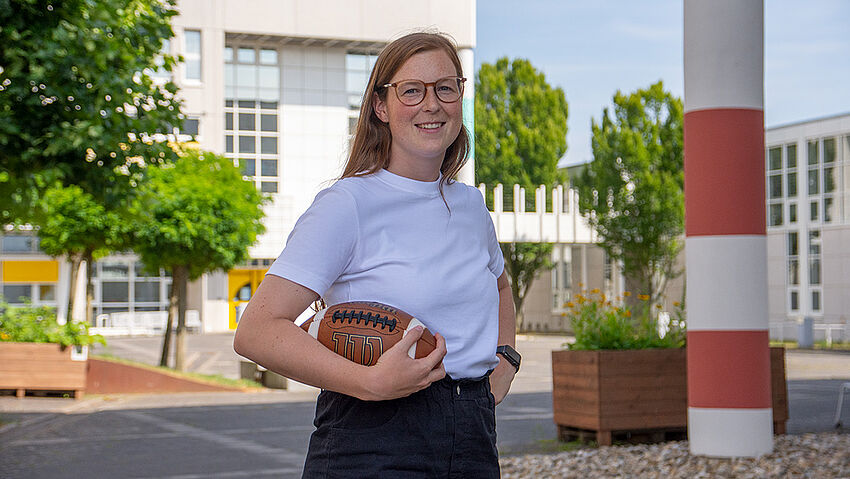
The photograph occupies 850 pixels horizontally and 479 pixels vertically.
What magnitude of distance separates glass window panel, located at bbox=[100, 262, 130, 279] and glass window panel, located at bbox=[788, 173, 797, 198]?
96.7ft

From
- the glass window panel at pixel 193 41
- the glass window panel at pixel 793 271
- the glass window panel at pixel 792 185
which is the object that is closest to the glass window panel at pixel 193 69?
the glass window panel at pixel 193 41

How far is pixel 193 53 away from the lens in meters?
47.9

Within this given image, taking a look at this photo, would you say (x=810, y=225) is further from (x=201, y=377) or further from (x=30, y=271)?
(x=30, y=271)

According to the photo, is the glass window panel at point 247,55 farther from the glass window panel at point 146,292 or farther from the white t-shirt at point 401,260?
the white t-shirt at point 401,260

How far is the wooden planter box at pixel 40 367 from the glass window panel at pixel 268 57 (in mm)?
34968

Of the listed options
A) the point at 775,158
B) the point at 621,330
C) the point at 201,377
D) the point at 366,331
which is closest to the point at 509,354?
the point at 366,331

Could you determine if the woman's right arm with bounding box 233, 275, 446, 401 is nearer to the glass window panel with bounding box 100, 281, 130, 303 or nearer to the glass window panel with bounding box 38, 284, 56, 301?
the glass window panel with bounding box 38, 284, 56, 301

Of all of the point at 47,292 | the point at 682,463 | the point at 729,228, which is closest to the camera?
the point at 729,228

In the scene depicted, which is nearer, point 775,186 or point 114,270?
point 775,186

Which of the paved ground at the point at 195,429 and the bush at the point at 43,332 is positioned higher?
the bush at the point at 43,332

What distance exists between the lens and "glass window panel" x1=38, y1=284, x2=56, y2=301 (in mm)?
49062

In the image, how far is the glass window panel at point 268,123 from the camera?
50188 millimetres

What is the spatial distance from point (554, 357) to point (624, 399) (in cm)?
76

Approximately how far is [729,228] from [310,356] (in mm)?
5111
